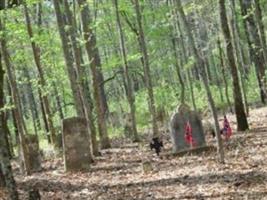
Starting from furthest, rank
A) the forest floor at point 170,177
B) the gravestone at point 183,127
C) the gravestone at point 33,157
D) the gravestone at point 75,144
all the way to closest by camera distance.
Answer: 1. the gravestone at point 33,157
2. the gravestone at point 183,127
3. the gravestone at point 75,144
4. the forest floor at point 170,177

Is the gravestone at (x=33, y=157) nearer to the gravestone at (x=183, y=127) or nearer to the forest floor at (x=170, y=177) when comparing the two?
the forest floor at (x=170, y=177)

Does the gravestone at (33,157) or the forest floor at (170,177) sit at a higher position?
the gravestone at (33,157)

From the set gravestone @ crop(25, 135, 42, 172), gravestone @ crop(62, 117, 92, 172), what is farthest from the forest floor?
gravestone @ crop(25, 135, 42, 172)

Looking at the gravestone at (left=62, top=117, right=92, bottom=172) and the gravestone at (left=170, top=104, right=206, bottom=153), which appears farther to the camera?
the gravestone at (left=170, top=104, right=206, bottom=153)

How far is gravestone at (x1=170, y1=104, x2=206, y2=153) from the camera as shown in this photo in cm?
1666

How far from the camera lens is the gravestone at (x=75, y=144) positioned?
1641 centimetres

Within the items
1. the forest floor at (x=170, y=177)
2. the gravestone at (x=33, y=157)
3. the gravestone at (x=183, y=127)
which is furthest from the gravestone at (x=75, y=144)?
the gravestone at (x=183, y=127)

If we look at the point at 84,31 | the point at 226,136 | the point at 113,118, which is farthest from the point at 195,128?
the point at 113,118

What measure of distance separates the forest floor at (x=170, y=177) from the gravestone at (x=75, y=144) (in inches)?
13.7

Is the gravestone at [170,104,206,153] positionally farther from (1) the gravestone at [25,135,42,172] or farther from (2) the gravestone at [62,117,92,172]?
(1) the gravestone at [25,135,42,172]

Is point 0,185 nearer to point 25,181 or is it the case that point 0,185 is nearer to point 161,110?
point 25,181

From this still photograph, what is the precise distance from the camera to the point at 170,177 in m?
12.7

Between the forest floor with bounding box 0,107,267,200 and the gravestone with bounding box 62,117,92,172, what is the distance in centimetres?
35

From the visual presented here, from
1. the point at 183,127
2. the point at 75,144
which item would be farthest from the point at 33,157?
the point at 183,127
